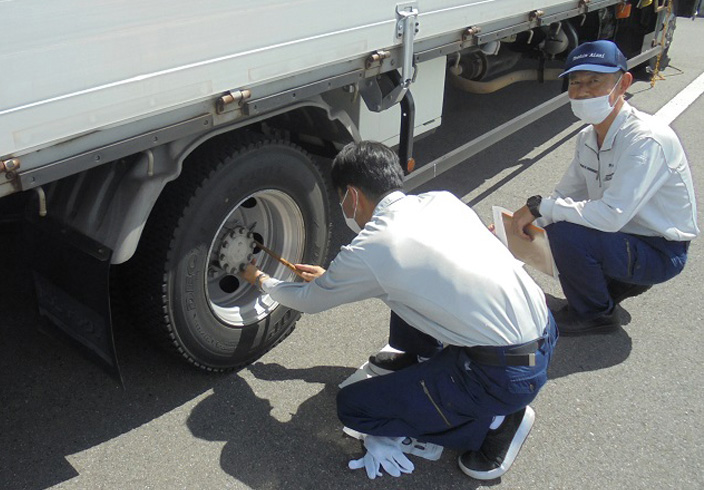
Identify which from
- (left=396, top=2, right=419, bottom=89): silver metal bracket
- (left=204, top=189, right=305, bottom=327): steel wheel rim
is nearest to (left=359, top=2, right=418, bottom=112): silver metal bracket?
(left=396, top=2, right=419, bottom=89): silver metal bracket

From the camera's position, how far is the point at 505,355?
236 centimetres

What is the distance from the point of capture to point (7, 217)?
9.95 ft

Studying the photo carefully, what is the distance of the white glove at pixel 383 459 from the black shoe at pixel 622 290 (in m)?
1.53

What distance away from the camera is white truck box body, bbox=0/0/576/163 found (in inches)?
70.3

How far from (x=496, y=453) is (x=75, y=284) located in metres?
1.67

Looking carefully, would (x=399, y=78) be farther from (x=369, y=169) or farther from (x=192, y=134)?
(x=192, y=134)

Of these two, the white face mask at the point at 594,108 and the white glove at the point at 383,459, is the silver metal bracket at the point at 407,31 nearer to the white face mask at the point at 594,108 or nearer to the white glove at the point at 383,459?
the white face mask at the point at 594,108

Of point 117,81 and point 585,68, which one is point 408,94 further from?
point 117,81

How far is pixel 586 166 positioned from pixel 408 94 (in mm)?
974

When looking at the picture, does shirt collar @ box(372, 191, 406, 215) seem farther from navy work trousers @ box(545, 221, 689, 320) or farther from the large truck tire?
navy work trousers @ box(545, 221, 689, 320)

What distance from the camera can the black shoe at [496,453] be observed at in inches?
99.7

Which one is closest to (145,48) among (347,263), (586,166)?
(347,263)

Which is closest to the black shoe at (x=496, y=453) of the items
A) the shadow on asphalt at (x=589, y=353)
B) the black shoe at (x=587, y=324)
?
the shadow on asphalt at (x=589, y=353)

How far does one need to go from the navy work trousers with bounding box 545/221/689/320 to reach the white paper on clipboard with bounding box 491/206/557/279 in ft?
0.13
